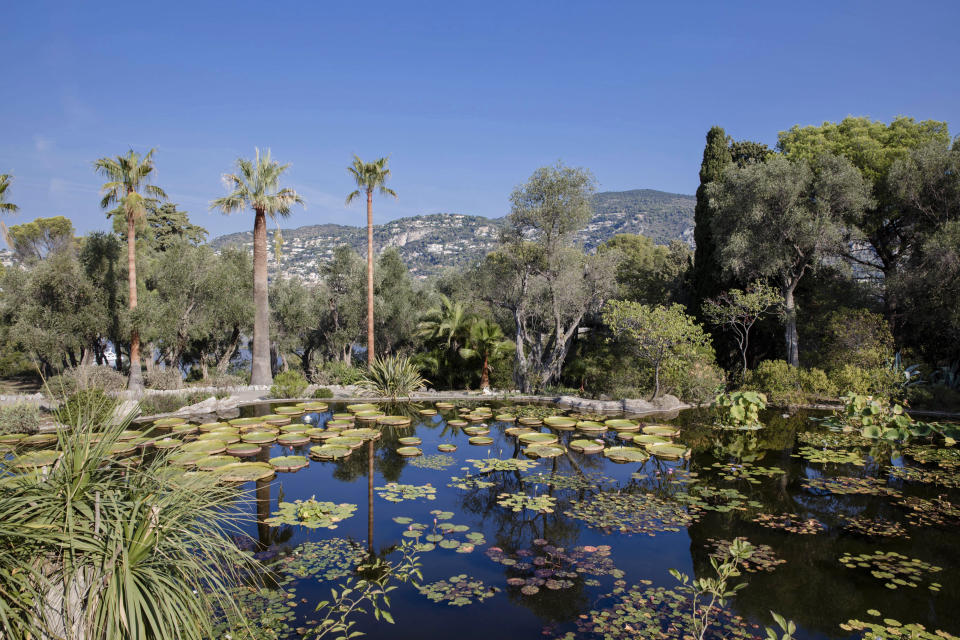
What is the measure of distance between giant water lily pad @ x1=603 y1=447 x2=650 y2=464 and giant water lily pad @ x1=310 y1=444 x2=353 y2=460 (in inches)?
204

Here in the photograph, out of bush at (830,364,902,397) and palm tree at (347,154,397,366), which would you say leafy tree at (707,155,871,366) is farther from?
palm tree at (347,154,397,366)

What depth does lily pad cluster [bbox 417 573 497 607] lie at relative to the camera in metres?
5.16

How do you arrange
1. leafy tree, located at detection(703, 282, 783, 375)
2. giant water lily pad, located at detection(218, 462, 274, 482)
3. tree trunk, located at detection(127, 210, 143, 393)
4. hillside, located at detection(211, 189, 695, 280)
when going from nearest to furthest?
giant water lily pad, located at detection(218, 462, 274, 482)
leafy tree, located at detection(703, 282, 783, 375)
tree trunk, located at detection(127, 210, 143, 393)
hillside, located at detection(211, 189, 695, 280)

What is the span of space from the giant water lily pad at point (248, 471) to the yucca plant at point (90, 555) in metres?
5.62

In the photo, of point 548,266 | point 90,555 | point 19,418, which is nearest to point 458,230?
point 548,266

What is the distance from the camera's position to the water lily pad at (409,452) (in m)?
10.3

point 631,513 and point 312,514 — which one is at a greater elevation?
point 312,514

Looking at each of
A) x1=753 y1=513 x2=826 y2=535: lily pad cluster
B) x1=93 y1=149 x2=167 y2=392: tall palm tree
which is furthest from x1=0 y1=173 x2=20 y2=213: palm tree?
x1=753 y1=513 x2=826 y2=535: lily pad cluster

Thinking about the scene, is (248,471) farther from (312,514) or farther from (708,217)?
(708,217)

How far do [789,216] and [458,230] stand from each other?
87.2m

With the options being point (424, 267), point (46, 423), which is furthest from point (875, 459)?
point (424, 267)

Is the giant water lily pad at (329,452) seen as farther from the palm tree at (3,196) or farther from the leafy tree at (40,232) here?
the leafy tree at (40,232)

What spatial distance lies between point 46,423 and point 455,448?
9.68 meters

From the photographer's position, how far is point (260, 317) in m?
18.8
